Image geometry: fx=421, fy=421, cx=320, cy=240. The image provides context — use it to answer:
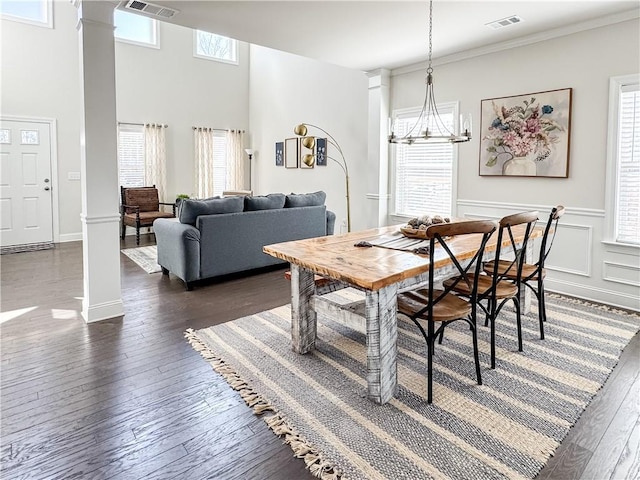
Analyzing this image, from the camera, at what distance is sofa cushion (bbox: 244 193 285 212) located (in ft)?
15.5

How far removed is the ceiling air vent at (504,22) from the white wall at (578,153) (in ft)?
1.65

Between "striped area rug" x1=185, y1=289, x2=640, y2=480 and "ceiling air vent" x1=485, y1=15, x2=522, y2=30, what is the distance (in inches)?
103

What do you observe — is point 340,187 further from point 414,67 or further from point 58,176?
point 58,176

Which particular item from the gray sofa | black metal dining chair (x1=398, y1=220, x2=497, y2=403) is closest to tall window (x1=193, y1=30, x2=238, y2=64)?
the gray sofa

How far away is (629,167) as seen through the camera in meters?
3.65

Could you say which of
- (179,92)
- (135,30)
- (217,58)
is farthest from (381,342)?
(217,58)

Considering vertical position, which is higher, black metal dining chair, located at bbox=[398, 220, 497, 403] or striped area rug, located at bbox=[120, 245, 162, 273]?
black metal dining chair, located at bbox=[398, 220, 497, 403]

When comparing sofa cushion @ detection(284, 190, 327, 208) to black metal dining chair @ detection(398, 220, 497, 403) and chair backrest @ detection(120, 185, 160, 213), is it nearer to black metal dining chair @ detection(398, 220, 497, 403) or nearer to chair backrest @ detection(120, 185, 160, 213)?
black metal dining chair @ detection(398, 220, 497, 403)

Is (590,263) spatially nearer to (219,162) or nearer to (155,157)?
(219,162)

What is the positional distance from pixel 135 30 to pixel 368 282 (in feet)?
24.8

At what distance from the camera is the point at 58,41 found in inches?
261

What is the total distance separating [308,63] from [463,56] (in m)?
3.16

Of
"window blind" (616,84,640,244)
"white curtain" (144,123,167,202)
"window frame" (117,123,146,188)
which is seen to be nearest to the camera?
"window blind" (616,84,640,244)

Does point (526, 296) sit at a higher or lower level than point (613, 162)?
lower
